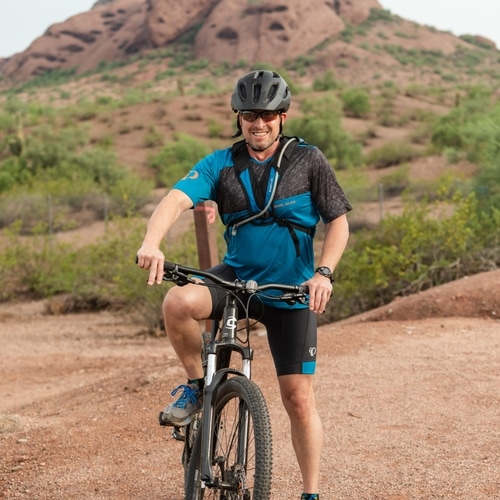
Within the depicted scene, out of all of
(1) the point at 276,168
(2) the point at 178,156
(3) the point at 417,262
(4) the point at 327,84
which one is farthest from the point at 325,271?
(4) the point at 327,84

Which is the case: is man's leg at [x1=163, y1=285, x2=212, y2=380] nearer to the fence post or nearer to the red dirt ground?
the red dirt ground

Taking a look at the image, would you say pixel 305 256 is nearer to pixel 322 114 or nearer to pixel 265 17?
pixel 322 114

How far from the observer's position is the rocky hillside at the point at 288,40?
268 feet

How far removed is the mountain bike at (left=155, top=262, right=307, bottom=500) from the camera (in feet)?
11.5

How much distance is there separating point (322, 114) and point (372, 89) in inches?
819

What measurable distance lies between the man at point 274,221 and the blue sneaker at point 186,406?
0.19 m

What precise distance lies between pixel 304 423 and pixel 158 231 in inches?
42.3

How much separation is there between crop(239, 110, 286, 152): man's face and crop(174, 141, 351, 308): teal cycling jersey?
0.08 metres

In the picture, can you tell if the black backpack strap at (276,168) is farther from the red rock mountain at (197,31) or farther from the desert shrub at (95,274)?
the red rock mountain at (197,31)

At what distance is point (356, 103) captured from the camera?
4900cm

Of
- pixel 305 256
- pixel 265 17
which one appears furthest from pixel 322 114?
pixel 265 17

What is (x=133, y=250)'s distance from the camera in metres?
14.8

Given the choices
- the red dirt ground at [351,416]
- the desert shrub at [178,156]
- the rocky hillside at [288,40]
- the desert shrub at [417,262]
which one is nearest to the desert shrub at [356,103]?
the desert shrub at [178,156]

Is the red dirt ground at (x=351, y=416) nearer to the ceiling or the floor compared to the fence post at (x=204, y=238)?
nearer to the floor
